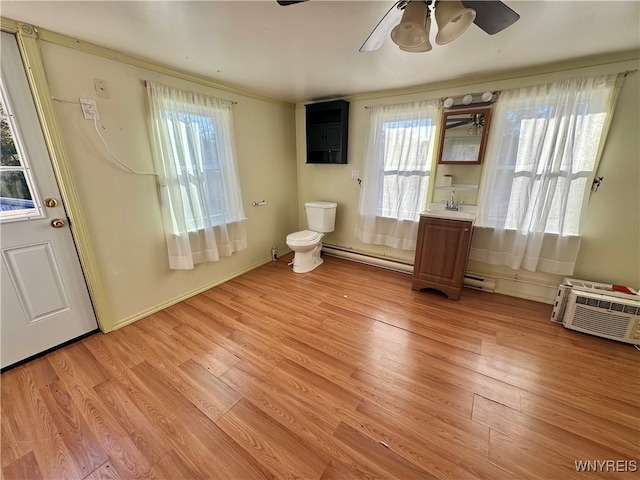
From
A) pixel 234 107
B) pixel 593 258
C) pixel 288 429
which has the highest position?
pixel 234 107

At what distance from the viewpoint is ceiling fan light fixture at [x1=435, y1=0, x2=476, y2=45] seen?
3.38 feet

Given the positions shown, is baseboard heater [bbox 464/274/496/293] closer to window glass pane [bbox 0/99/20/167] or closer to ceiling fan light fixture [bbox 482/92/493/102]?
ceiling fan light fixture [bbox 482/92/493/102]

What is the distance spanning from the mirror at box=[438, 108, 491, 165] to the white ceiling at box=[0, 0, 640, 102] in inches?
13.6

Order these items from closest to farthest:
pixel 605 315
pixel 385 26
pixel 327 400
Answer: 1. pixel 385 26
2. pixel 327 400
3. pixel 605 315

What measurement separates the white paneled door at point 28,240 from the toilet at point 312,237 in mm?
1929

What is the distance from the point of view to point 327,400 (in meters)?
1.44

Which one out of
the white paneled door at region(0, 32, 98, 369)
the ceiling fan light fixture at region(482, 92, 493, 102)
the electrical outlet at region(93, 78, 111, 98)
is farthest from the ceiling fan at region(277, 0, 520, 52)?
the white paneled door at region(0, 32, 98, 369)

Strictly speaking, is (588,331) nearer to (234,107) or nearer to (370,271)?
(370,271)

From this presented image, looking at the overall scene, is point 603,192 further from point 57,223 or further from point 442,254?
point 57,223

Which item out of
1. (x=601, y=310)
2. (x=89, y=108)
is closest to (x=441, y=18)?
(x=89, y=108)

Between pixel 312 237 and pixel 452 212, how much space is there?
156 centimetres

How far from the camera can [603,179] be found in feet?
6.66

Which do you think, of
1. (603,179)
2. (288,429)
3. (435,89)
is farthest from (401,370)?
(435,89)

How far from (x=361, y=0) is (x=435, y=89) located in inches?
64.8
